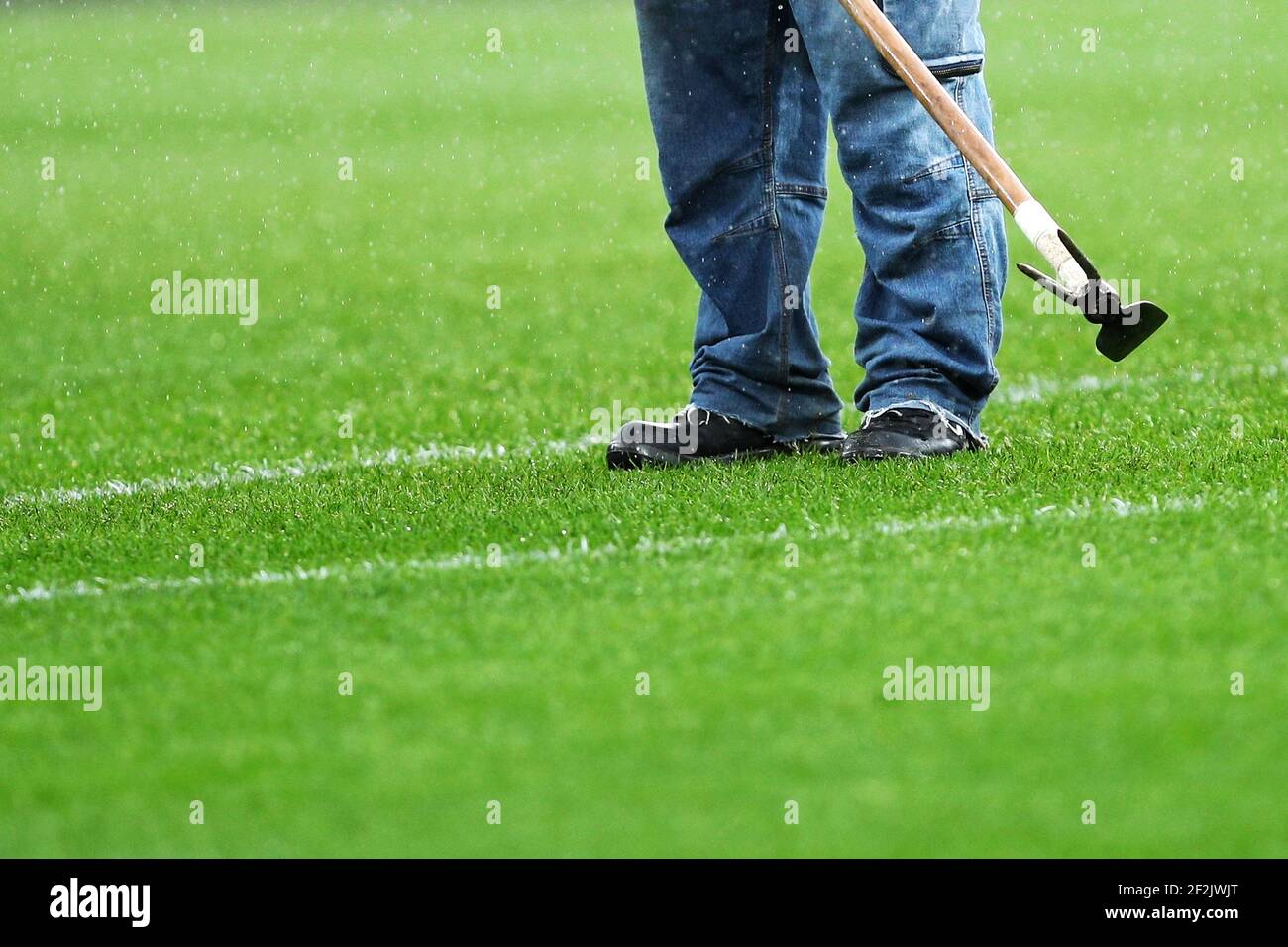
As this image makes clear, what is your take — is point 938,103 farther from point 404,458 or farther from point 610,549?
point 404,458

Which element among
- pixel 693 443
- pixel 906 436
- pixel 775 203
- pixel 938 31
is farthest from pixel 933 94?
pixel 693 443

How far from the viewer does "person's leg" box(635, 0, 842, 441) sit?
4059 mm

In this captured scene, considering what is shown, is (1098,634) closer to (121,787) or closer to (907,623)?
(907,623)

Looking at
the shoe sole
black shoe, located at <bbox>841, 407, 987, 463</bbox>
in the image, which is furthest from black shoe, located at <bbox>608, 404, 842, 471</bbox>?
black shoe, located at <bbox>841, 407, 987, 463</bbox>

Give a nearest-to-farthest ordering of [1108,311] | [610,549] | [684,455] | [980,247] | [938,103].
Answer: [610,549] → [1108,311] → [938,103] → [980,247] → [684,455]

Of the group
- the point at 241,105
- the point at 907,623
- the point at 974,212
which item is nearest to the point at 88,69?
the point at 241,105

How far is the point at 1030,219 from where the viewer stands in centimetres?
355

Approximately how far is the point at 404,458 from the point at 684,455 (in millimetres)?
716

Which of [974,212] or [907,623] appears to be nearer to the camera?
[907,623]

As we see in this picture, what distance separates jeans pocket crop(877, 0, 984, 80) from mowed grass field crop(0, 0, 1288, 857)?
0.76 metres

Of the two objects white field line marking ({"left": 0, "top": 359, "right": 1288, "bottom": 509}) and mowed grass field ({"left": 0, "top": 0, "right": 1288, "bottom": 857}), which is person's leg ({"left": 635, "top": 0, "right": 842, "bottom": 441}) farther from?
white field line marking ({"left": 0, "top": 359, "right": 1288, "bottom": 509})

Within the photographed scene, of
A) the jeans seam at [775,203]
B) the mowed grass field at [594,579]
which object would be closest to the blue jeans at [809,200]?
the jeans seam at [775,203]

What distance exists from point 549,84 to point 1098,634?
1251 centimetres
